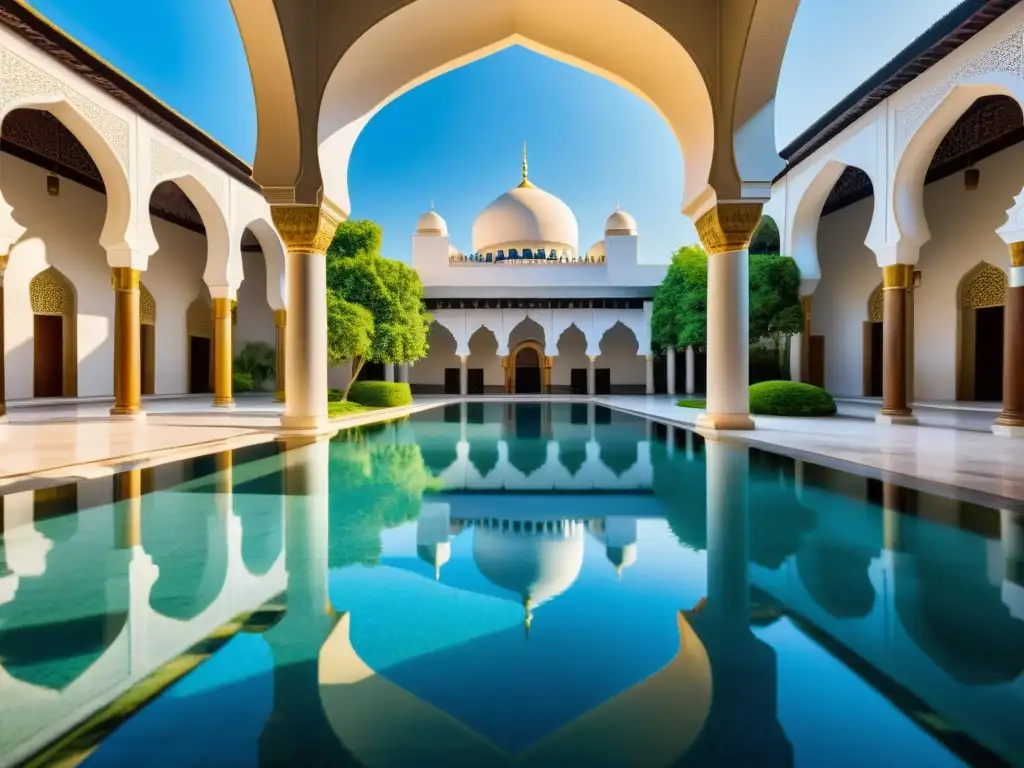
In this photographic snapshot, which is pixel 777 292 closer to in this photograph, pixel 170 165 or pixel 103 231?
pixel 170 165

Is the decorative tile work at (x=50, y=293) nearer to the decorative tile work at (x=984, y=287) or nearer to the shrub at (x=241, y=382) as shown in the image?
the shrub at (x=241, y=382)

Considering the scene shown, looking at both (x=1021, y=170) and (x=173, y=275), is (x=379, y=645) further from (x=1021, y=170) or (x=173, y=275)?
(x=173, y=275)

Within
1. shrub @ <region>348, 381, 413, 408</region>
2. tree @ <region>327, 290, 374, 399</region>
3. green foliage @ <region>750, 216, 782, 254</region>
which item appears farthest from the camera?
green foliage @ <region>750, 216, 782, 254</region>

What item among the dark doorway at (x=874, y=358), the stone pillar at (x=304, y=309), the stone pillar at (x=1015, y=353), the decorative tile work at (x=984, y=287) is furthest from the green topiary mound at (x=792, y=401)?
the stone pillar at (x=304, y=309)

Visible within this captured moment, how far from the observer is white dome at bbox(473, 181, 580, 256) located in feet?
82.5

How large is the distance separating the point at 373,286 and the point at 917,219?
9079mm

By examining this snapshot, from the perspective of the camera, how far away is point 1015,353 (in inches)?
285

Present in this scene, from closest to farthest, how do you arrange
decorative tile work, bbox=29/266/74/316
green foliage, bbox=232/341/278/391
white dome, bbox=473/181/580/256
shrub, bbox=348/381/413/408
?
decorative tile work, bbox=29/266/74/316 → shrub, bbox=348/381/413/408 → green foliage, bbox=232/341/278/391 → white dome, bbox=473/181/580/256

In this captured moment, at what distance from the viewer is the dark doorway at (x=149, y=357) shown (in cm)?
1655

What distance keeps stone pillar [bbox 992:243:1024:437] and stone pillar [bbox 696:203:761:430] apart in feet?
9.18

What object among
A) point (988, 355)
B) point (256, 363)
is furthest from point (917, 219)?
point (256, 363)

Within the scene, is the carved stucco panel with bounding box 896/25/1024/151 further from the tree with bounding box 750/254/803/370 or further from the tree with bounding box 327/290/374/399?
the tree with bounding box 327/290/374/399

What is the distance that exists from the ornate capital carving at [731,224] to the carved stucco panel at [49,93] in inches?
334

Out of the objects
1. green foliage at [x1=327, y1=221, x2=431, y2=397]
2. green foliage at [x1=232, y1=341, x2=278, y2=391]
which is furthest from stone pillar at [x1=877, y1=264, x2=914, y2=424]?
green foliage at [x1=232, y1=341, x2=278, y2=391]
